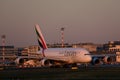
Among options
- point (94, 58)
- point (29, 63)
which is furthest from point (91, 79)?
point (29, 63)

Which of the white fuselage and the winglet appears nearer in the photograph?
the white fuselage

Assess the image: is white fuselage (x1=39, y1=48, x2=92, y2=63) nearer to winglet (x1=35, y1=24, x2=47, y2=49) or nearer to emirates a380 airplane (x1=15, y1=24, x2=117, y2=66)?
emirates a380 airplane (x1=15, y1=24, x2=117, y2=66)

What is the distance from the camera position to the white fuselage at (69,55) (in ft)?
289

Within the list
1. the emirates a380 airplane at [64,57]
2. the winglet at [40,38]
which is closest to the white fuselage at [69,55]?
the emirates a380 airplane at [64,57]

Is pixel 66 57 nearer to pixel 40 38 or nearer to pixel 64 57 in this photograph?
pixel 64 57

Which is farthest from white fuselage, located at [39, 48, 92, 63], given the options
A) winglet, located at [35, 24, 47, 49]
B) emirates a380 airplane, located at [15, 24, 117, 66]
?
winglet, located at [35, 24, 47, 49]

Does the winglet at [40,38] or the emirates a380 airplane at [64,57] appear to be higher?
the winglet at [40,38]

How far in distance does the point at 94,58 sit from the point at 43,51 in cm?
1130

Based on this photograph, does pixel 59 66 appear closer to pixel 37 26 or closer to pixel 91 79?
pixel 37 26

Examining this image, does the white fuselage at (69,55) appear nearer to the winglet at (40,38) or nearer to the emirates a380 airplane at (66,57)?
the emirates a380 airplane at (66,57)

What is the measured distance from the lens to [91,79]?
47.7 metres

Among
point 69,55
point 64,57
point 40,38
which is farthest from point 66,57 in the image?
point 40,38

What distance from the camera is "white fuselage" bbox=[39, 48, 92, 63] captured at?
289 ft

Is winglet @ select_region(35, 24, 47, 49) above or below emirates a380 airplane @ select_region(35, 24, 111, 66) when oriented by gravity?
above
